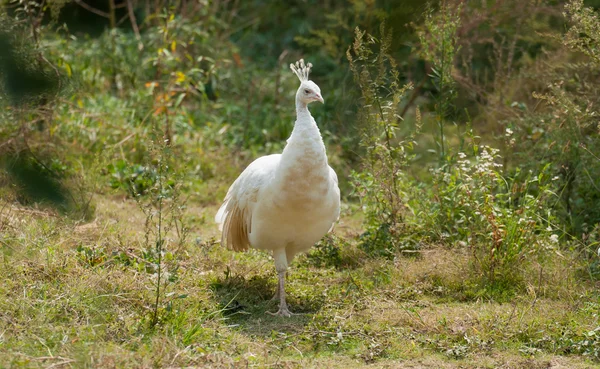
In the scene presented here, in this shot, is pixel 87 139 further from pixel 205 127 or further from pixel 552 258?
pixel 552 258

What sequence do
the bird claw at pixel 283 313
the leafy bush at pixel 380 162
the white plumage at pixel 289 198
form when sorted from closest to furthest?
the white plumage at pixel 289 198, the bird claw at pixel 283 313, the leafy bush at pixel 380 162

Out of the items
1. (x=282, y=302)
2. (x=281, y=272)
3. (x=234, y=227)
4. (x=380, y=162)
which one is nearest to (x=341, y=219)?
(x=380, y=162)

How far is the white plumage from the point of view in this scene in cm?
481

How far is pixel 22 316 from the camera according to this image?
4.26m

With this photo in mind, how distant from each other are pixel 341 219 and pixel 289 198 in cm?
222

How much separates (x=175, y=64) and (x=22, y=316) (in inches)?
189

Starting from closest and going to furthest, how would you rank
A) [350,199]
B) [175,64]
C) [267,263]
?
[267,263]
[350,199]
[175,64]

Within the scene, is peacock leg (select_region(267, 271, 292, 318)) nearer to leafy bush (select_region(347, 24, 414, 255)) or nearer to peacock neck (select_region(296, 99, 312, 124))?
leafy bush (select_region(347, 24, 414, 255))

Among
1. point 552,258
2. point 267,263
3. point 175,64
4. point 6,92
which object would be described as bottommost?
point 267,263

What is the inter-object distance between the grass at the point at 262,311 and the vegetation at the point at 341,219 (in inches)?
0.6

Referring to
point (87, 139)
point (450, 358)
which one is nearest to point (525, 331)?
point (450, 358)

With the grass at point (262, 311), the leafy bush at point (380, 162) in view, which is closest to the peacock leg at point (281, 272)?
the grass at point (262, 311)

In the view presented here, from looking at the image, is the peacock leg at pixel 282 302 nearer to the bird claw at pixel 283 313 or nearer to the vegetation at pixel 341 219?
the bird claw at pixel 283 313

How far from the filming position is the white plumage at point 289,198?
4.81 metres
